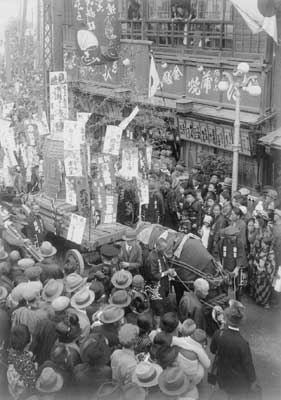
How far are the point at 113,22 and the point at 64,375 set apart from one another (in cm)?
1266

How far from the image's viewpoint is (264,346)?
9.41 metres

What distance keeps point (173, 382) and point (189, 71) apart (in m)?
14.1

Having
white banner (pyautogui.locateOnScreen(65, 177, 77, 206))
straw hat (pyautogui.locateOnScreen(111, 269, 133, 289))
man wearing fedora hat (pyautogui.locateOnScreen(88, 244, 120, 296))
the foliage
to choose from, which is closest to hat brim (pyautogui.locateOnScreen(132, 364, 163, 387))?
straw hat (pyautogui.locateOnScreen(111, 269, 133, 289))

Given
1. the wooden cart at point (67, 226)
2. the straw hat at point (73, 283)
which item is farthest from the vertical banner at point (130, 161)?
the straw hat at point (73, 283)

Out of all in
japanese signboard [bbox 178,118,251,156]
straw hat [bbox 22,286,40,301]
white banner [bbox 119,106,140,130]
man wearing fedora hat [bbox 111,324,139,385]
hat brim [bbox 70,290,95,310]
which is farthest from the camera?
japanese signboard [bbox 178,118,251,156]

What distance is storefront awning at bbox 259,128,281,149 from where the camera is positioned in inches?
581

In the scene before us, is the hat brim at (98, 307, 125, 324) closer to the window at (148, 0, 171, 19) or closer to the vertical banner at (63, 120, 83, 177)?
the vertical banner at (63, 120, 83, 177)

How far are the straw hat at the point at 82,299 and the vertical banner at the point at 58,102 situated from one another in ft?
22.5

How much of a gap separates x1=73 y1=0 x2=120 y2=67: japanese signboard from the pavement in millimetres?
8541

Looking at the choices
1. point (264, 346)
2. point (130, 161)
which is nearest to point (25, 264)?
point (264, 346)

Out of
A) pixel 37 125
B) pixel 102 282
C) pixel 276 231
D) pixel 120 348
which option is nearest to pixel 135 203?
pixel 37 125

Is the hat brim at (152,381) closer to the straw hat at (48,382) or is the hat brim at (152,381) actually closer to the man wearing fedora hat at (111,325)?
the straw hat at (48,382)

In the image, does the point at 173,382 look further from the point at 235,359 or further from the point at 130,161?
the point at 130,161

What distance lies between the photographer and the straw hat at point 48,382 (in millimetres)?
5785
